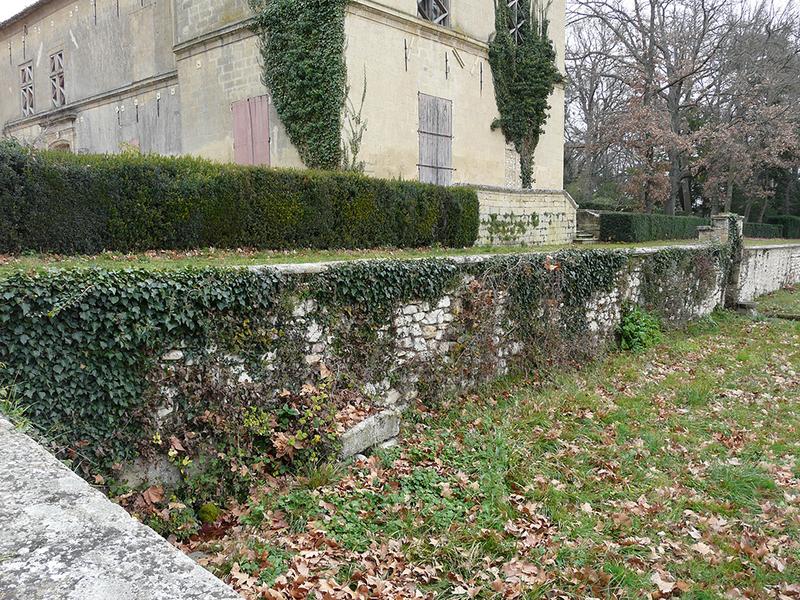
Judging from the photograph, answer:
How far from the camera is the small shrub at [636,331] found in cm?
965

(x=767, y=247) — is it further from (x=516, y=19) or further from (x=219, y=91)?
(x=219, y=91)

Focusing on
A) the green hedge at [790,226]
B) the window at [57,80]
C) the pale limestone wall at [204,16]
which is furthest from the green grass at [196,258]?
the green hedge at [790,226]

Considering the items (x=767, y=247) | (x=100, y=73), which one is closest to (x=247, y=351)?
(x=767, y=247)

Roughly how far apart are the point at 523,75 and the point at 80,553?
54.9 feet

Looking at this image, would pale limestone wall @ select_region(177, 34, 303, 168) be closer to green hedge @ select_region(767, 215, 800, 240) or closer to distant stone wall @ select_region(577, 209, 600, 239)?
distant stone wall @ select_region(577, 209, 600, 239)

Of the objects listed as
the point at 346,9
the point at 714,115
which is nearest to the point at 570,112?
the point at 714,115

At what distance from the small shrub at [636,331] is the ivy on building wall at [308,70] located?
20.9ft

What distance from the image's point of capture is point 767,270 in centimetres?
1625

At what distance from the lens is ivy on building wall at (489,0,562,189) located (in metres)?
15.6

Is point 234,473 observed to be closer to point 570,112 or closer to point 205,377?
point 205,377

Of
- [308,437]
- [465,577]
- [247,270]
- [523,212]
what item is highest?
[523,212]

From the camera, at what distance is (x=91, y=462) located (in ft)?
12.9

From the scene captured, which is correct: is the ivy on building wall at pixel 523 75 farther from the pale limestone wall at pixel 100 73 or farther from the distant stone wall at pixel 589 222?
the pale limestone wall at pixel 100 73

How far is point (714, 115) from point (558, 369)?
79.1 feet
